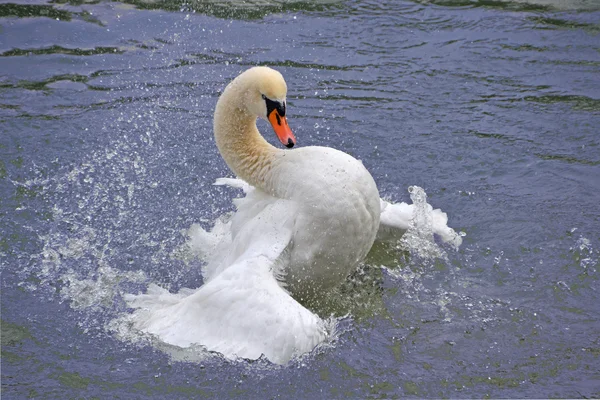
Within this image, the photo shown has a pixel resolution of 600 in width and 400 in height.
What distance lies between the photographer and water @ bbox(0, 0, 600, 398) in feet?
16.6

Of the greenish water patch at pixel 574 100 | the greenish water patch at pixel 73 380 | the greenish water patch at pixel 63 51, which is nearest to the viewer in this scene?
the greenish water patch at pixel 73 380

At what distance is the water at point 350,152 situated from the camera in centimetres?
507

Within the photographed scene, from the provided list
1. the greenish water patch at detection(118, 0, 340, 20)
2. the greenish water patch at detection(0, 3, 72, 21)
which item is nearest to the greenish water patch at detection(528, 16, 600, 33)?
the greenish water patch at detection(118, 0, 340, 20)

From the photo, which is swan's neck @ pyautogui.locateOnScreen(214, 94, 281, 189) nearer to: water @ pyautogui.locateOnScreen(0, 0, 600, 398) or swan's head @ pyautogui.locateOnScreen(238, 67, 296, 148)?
swan's head @ pyautogui.locateOnScreen(238, 67, 296, 148)

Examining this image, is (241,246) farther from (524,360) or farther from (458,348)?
(524,360)

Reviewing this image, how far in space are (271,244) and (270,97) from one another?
0.96m

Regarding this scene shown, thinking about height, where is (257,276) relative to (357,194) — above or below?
below

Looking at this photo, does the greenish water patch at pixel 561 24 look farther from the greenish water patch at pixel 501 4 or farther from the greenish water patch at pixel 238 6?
the greenish water patch at pixel 238 6

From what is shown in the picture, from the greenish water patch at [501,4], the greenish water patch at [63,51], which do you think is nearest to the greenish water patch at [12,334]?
the greenish water patch at [63,51]

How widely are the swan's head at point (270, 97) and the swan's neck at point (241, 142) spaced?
16cm

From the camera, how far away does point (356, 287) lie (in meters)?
6.00

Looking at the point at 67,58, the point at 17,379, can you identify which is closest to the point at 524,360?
the point at 17,379

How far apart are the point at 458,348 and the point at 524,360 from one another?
40 cm

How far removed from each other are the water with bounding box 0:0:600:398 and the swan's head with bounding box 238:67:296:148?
4.06 feet
